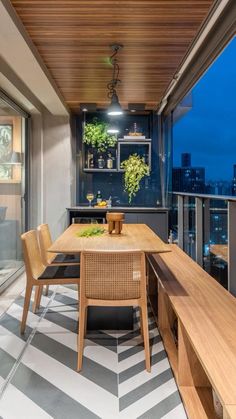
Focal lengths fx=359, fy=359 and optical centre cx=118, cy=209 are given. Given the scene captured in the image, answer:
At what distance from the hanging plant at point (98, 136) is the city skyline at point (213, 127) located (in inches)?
49.5

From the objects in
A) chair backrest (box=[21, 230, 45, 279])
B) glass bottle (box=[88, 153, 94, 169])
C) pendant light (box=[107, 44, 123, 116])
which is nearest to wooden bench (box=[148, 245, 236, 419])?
chair backrest (box=[21, 230, 45, 279])

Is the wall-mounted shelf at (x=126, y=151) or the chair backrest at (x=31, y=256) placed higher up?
the wall-mounted shelf at (x=126, y=151)

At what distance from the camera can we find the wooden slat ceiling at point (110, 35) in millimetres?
2693

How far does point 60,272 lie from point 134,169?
3.44m

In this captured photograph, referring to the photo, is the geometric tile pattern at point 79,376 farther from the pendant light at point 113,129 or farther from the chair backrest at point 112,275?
the pendant light at point 113,129

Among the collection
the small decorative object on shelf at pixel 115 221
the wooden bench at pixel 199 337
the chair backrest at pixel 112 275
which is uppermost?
the small decorative object on shelf at pixel 115 221

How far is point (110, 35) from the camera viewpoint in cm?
318

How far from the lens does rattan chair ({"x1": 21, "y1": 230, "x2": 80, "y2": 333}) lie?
3078 millimetres

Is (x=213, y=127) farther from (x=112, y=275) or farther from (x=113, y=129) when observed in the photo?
(x=112, y=275)

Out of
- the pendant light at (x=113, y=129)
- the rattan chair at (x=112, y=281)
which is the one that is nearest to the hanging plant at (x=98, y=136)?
the pendant light at (x=113, y=129)

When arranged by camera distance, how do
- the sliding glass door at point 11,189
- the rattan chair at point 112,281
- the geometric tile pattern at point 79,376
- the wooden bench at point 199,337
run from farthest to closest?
the sliding glass door at point 11,189 < the rattan chair at point 112,281 < the geometric tile pattern at point 79,376 < the wooden bench at point 199,337

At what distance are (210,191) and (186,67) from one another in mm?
1462

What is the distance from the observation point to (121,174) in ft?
21.9

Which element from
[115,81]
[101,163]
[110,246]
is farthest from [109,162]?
[110,246]
